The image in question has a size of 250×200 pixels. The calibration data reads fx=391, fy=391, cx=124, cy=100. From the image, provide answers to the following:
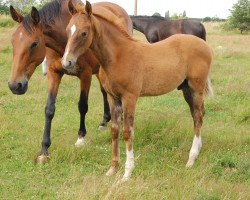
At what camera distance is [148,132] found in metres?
5.23

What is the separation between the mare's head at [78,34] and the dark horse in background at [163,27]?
8.41 metres

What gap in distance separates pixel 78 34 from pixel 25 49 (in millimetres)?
832

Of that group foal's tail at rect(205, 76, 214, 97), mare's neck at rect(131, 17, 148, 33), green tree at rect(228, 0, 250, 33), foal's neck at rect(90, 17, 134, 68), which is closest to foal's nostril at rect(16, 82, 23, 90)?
foal's neck at rect(90, 17, 134, 68)

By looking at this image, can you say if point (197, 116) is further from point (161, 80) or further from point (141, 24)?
point (141, 24)

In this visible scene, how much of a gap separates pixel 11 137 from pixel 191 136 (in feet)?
8.04

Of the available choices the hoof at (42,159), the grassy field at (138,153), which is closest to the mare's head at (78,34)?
the grassy field at (138,153)

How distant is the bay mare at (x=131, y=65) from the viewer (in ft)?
12.1

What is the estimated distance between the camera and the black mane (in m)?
4.21

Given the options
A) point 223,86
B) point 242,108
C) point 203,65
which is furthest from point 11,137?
point 223,86

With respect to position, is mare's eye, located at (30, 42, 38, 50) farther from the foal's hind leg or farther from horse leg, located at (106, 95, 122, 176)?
the foal's hind leg

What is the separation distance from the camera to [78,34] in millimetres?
3557

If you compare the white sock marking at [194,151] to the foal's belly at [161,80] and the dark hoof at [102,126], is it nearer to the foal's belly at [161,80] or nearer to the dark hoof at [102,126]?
the foal's belly at [161,80]

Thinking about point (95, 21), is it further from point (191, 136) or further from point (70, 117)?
point (70, 117)

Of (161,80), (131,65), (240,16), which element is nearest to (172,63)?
(161,80)
